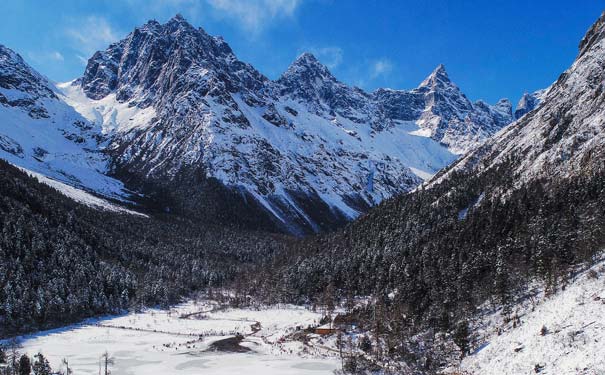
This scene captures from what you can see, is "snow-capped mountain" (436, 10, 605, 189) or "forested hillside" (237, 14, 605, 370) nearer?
"forested hillside" (237, 14, 605, 370)

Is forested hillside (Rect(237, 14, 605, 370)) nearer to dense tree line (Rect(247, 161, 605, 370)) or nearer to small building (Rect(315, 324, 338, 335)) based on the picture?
dense tree line (Rect(247, 161, 605, 370))

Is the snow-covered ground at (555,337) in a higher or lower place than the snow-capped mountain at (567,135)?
lower

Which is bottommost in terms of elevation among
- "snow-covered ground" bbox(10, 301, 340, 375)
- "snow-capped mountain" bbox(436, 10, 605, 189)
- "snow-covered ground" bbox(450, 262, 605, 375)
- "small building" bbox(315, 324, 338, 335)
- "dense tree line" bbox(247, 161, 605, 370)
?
"snow-covered ground" bbox(10, 301, 340, 375)

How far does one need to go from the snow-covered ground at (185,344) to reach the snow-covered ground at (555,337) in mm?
26706

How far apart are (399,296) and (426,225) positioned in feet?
172

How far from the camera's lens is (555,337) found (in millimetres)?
50938

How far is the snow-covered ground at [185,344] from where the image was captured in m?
78.3

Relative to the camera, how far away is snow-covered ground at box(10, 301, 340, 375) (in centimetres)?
7831

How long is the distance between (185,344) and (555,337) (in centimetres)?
7247

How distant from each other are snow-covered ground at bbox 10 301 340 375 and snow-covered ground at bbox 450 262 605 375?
26.7 m

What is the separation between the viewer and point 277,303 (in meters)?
145

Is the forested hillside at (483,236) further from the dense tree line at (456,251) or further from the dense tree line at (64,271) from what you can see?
the dense tree line at (64,271)

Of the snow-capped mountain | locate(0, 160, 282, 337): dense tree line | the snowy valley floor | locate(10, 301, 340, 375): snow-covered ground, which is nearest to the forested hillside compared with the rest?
the snow-capped mountain

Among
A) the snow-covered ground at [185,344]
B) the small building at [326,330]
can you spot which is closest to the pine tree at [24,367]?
the snow-covered ground at [185,344]
